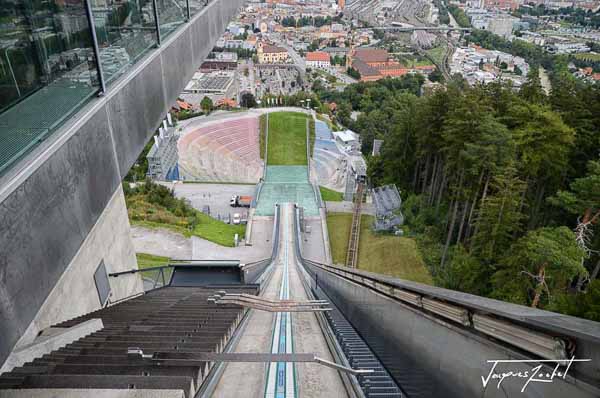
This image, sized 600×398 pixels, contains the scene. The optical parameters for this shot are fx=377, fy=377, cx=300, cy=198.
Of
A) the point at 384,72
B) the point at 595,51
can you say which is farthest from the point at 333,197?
the point at 595,51

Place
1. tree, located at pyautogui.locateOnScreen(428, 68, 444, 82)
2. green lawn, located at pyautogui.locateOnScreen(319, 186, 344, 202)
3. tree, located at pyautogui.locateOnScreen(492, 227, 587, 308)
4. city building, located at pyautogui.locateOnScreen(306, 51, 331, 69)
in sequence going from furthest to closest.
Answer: city building, located at pyautogui.locateOnScreen(306, 51, 331, 69)
tree, located at pyautogui.locateOnScreen(428, 68, 444, 82)
green lawn, located at pyautogui.locateOnScreen(319, 186, 344, 202)
tree, located at pyautogui.locateOnScreen(492, 227, 587, 308)

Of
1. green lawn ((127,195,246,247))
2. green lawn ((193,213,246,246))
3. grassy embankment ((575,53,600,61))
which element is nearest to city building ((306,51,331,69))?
grassy embankment ((575,53,600,61))

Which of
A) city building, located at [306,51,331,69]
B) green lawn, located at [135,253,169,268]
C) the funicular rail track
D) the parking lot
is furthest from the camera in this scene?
city building, located at [306,51,331,69]

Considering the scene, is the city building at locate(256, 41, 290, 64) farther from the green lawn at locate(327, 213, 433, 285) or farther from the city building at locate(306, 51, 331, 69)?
the green lawn at locate(327, 213, 433, 285)

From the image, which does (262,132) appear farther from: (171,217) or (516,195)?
(516,195)

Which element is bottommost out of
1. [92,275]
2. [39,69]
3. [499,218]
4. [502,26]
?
[502,26]

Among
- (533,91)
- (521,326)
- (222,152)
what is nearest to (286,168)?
(222,152)

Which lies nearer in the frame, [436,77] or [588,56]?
[436,77]
